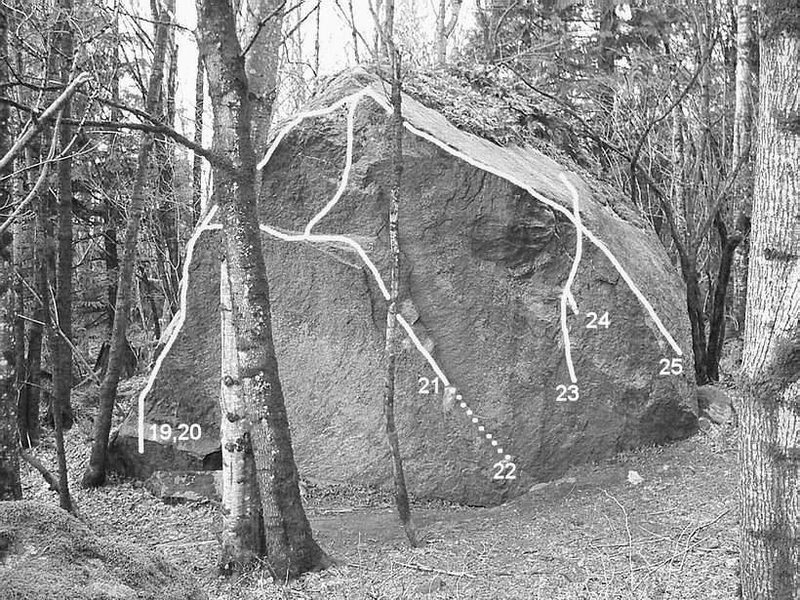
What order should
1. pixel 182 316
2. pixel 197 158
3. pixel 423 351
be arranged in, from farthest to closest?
pixel 197 158 < pixel 182 316 < pixel 423 351

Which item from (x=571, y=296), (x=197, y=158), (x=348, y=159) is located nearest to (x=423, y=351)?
(x=571, y=296)

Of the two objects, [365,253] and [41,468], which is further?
[365,253]

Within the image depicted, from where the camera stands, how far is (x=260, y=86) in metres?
5.84

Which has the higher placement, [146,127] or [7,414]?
[146,127]

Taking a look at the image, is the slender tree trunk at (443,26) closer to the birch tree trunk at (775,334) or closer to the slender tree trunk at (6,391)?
the slender tree trunk at (6,391)

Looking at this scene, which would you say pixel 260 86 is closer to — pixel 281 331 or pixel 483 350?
pixel 281 331

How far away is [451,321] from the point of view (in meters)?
6.75

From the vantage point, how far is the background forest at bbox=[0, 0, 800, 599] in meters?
2.76

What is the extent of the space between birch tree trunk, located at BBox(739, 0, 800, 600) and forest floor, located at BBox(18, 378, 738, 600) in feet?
5.92

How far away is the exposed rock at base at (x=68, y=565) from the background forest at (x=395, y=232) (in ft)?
0.10

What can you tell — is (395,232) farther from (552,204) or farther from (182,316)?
(182,316)

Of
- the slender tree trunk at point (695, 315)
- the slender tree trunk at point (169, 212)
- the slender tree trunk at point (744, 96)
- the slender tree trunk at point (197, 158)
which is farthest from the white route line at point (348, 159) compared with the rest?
the slender tree trunk at point (169, 212)

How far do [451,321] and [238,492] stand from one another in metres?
2.43

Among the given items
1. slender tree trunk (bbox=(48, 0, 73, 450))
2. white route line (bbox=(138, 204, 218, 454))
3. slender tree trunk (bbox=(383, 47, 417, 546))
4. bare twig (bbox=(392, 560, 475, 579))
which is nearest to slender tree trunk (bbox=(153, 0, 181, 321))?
slender tree trunk (bbox=(48, 0, 73, 450))
